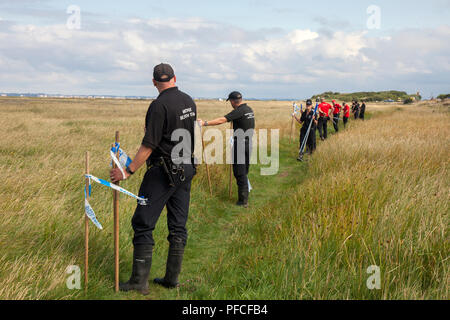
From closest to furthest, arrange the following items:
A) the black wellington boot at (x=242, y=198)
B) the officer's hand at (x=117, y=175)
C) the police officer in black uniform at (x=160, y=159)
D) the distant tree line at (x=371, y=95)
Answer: the officer's hand at (x=117, y=175) < the police officer in black uniform at (x=160, y=159) < the black wellington boot at (x=242, y=198) < the distant tree line at (x=371, y=95)

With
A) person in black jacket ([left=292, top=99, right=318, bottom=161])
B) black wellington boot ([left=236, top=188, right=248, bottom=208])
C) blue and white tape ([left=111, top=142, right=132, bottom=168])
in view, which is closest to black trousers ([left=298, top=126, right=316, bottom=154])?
person in black jacket ([left=292, top=99, right=318, bottom=161])

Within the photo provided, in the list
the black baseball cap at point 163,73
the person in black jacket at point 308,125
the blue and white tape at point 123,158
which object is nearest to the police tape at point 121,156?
the blue and white tape at point 123,158

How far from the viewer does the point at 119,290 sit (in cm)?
400

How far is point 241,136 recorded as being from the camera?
7.70 metres

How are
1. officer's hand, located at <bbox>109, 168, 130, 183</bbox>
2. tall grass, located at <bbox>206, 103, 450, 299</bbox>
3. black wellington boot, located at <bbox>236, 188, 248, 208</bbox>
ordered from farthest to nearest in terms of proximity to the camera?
black wellington boot, located at <bbox>236, 188, 248, 208</bbox> < officer's hand, located at <bbox>109, 168, 130, 183</bbox> < tall grass, located at <bbox>206, 103, 450, 299</bbox>

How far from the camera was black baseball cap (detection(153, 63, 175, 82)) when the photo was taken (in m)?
3.97

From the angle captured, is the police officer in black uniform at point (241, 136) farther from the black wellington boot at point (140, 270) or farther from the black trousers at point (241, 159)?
the black wellington boot at point (140, 270)

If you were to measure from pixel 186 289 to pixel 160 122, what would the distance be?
6.60ft

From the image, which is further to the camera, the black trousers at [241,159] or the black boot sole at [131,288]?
the black trousers at [241,159]

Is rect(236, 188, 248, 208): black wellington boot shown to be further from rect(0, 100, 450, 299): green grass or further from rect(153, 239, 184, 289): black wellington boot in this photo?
rect(153, 239, 184, 289): black wellington boot

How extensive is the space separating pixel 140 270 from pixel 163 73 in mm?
2266

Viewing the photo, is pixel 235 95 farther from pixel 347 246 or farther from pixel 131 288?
pixel 131 288

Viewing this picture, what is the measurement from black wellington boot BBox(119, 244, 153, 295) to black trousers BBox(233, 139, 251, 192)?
4054mm

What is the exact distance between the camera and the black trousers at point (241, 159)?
7.76 m
